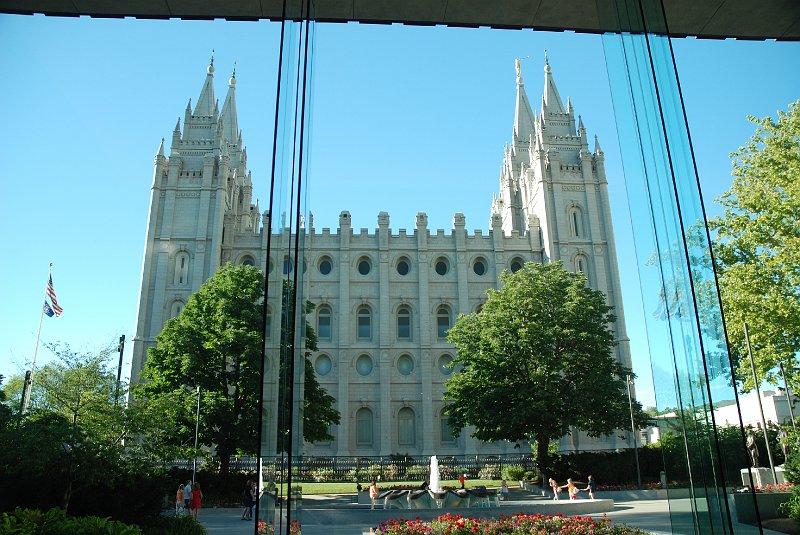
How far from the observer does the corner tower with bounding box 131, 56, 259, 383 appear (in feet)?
133

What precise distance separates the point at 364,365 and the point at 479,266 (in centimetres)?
1094

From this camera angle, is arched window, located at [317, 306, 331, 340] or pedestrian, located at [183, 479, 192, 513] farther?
arched window, located at [317, 306, 331, 340]

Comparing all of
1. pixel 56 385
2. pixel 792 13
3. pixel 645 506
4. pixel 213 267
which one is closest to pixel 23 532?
pixel 792 13

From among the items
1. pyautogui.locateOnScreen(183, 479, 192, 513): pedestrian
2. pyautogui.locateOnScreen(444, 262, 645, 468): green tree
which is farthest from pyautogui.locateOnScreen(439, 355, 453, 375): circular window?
pyautogui.locateOnScreen(183, 479, 192, 513): pedestrian

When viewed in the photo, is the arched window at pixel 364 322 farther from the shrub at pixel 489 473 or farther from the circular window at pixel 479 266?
the shrub at pixel 489 473

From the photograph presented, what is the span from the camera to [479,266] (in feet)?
149

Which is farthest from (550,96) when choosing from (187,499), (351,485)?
(187,499)

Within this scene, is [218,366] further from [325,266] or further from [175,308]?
[325,266]

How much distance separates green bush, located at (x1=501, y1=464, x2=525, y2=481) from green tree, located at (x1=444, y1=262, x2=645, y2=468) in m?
3.08

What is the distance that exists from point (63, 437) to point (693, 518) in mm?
11222

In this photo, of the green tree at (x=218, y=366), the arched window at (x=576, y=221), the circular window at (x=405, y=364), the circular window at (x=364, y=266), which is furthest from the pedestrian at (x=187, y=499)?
the arched window at (x=576, y=221)

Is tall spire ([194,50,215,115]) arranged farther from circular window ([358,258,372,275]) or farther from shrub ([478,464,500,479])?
shrub ([478,464,500,479])

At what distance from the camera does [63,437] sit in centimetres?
1133

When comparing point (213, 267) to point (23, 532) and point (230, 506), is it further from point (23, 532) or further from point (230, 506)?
point (23, 532)
